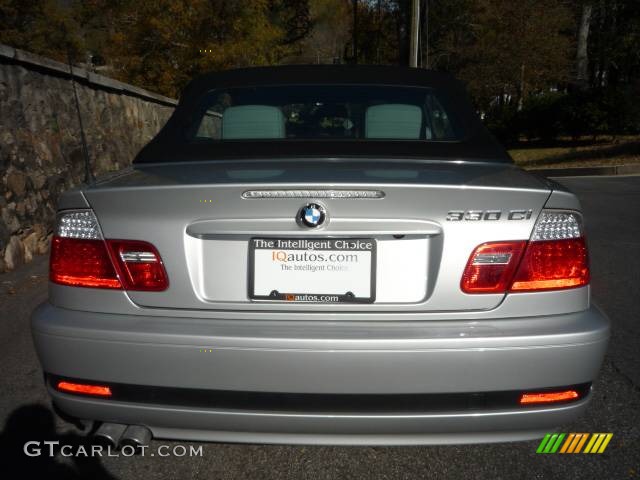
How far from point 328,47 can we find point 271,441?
184 ft

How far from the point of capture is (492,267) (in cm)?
189

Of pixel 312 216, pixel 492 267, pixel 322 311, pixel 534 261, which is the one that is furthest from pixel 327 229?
pixel 534 261

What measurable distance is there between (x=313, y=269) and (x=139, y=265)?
1.89 feet

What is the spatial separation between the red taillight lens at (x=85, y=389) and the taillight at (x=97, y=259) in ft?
1.07

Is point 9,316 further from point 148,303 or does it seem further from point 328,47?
point 328,47

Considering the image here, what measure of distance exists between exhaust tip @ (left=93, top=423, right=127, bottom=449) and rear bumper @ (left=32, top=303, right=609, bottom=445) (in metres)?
0.04

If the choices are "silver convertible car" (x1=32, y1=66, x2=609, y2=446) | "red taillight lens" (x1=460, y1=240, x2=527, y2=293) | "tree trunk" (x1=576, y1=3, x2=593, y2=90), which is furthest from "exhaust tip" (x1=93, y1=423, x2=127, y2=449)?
"tree trunk" (x1=576, y1=3, x2=593, y2=90)

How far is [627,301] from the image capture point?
4.51 meters

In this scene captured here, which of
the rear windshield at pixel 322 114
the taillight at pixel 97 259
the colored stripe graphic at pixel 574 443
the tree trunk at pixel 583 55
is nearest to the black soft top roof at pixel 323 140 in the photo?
the rear windshield at pixel 322 114

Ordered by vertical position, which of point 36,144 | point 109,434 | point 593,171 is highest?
point 36,144

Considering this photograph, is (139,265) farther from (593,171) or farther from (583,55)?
(583,55)

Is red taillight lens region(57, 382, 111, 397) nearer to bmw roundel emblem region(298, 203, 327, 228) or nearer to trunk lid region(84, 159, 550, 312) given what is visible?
trunk lid region(84, 159, 550, 312)

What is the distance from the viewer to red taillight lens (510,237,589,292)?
1.91 meters

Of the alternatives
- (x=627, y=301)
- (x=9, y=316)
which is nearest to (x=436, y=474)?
(x=627, y=301)
